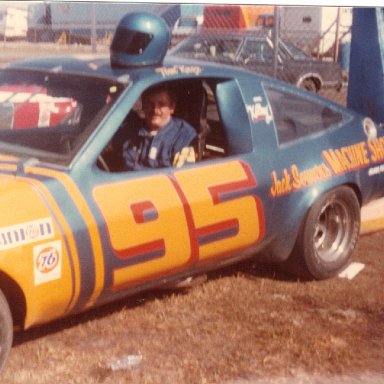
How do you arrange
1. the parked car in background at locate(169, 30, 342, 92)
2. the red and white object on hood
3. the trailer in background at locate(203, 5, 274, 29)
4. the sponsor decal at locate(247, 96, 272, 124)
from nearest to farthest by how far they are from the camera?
the red and white object on hood < the sponsor decal at locate(247, 96, 272, 124) < the trailer in background at locate(203, 5, 274, 29) < the parked car in background at locate(169, 30, 342, 92)

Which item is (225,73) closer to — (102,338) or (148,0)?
(148,0)

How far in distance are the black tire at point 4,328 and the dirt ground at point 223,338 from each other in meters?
0.21

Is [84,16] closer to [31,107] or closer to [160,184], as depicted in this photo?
[31,107]

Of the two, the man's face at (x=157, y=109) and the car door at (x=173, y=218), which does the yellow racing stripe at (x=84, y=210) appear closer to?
the car door at (x=173, y=218)

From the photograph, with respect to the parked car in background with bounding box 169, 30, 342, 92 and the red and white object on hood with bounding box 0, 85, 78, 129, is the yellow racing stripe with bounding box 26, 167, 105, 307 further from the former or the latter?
the parked car in background with bounding box 169, 30, 342, 92

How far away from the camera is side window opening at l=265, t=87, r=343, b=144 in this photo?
4.23 m

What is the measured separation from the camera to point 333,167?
4.41 m

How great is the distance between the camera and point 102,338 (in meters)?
3.71

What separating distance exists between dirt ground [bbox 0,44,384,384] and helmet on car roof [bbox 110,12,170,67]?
52.7 inches

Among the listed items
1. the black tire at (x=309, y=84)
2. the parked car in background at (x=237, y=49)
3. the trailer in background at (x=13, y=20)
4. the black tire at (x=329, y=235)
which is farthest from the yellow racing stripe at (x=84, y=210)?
the black tire at (x=309, y=84)

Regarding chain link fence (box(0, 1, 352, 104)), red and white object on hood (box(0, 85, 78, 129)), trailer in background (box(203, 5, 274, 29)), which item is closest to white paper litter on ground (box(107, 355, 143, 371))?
red and white object on hood (box(0, 85, 78, 129))

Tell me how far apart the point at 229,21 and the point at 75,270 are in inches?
376

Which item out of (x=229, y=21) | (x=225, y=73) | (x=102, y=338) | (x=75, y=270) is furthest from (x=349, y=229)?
(x=229, y=21)

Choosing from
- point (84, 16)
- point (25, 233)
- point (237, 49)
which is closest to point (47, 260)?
point (25, 233)
